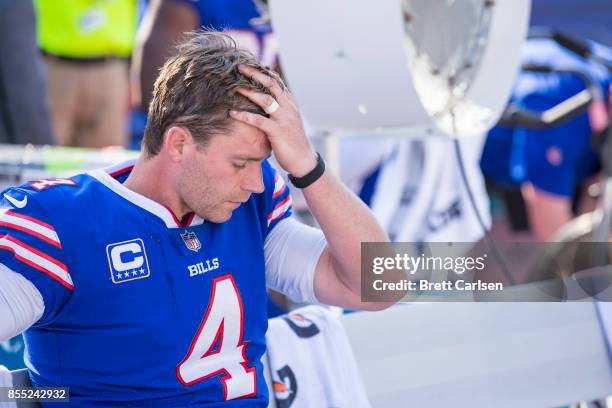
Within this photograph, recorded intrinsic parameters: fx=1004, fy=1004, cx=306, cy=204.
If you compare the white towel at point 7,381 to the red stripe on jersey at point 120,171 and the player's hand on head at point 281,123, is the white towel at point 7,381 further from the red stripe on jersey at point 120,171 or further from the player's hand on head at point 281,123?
the player's hand on head at point 281,123

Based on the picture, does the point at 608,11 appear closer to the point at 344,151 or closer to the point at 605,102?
the point at 605,102

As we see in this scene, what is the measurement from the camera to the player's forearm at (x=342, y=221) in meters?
1.97

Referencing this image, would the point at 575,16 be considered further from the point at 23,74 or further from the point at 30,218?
the point at 30,218

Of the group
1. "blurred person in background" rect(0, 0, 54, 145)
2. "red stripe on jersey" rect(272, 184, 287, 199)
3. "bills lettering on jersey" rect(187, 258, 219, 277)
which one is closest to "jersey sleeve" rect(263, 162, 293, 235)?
→ "red stripe on jersey" rect(272, 184, 287, 199)

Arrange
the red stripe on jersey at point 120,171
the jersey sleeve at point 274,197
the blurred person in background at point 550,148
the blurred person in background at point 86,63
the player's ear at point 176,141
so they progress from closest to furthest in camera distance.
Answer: the player's ear at point 176,141, the red stripe on jersey at point 120,171, the jersey sleeve at point 274,197, the blurred person in background at point 86,63, the blurred person in background at point 550,148

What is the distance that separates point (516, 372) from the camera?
8.22 ft

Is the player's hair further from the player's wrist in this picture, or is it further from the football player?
the player's wrist

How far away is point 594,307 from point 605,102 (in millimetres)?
2668

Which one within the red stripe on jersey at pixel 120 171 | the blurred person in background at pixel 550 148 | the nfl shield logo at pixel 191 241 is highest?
the blurred person in background at pixel 550 148

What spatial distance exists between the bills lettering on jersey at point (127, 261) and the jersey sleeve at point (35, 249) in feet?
0.27

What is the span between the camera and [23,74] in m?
3.94

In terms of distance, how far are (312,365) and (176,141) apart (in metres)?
0.64

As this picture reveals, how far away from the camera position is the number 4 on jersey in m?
1.84

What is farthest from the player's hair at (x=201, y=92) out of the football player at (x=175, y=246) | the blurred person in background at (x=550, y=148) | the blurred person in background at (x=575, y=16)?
the blurred person in background at (x=575, y=16)
